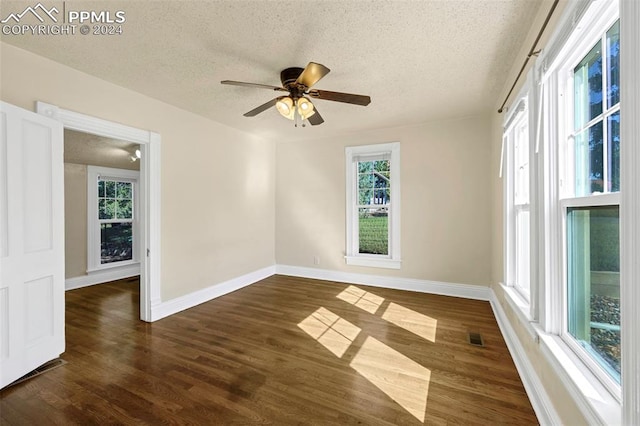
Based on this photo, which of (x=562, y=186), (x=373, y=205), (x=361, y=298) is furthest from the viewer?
(x=373, y=205)

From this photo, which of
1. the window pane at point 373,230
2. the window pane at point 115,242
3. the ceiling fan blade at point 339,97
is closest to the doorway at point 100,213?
the window pane at point 115,242

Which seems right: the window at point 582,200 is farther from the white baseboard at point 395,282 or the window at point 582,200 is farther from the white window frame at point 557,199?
the white baseboard at point 395,282

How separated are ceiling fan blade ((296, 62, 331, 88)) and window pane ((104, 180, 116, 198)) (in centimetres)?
517

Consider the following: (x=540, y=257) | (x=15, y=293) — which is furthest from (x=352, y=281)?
(x=15, y=293)

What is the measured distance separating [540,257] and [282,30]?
7.66ft

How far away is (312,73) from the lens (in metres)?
2.08

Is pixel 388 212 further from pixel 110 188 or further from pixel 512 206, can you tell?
pixel 110 188

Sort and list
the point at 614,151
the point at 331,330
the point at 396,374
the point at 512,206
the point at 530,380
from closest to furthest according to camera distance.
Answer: the point at 614,151 < the point at 530,380 < the point at 396,374 < the point at 512,206 < the point at 331,330

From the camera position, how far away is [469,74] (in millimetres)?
2678

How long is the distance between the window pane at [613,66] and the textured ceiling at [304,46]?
2.68ft

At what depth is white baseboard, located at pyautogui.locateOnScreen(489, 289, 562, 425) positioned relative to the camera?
157 centimetres
